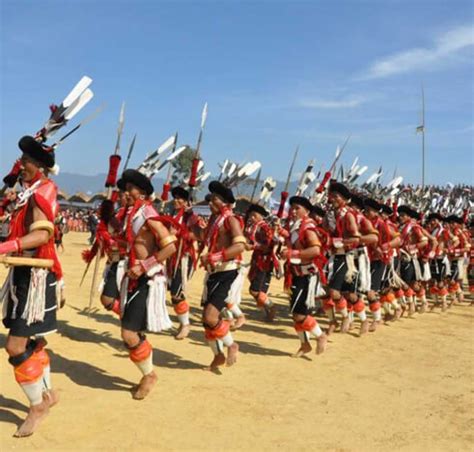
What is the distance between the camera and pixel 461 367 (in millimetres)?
6867

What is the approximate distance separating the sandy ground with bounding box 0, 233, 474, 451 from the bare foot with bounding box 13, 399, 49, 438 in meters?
0.06

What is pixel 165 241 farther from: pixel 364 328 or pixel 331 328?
pixel 364 328

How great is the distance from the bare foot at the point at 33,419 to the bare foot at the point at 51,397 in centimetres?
8

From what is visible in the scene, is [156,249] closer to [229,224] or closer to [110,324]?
[229,224]

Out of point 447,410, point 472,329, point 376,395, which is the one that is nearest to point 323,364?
point 376,395

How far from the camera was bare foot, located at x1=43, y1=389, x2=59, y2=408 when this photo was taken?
4.31 metres

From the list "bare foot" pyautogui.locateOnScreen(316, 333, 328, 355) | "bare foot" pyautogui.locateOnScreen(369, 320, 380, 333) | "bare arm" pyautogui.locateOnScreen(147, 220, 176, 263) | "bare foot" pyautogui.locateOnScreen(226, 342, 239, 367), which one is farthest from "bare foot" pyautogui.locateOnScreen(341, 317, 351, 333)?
"bare arm" pyautogui.locateOnScreen(147, 220, 176, 263)

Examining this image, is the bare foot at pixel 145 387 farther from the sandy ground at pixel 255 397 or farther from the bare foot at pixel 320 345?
the bare foot at pixel 320 345

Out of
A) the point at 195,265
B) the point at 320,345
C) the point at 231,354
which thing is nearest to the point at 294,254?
the point at 320,345

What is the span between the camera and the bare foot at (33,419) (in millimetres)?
4023

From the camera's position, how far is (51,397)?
174 inches

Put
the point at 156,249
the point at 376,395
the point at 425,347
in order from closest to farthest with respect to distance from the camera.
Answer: the point at 156,249
the point at 376,395
the point at 425,347

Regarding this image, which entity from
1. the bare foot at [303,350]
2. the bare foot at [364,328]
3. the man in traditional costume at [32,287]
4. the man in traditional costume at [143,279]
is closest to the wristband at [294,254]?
the bare foot at [303,350]

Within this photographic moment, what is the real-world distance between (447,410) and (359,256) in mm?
3483
